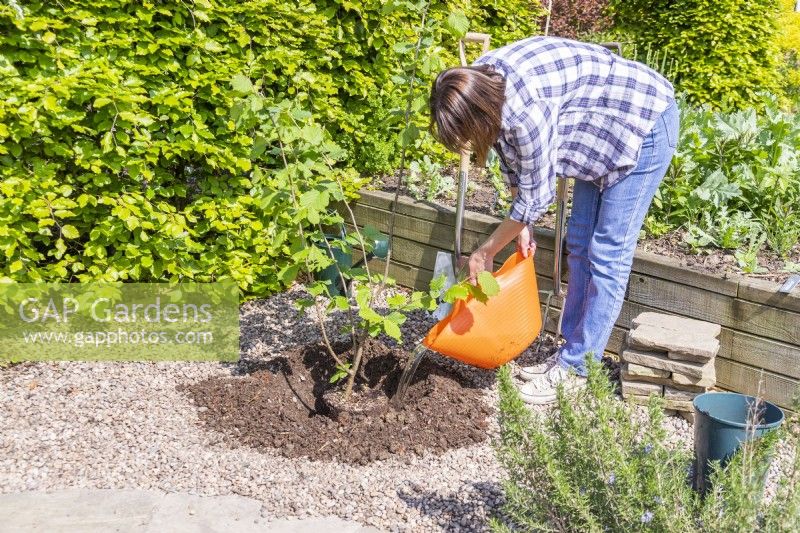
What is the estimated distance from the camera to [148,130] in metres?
3.53

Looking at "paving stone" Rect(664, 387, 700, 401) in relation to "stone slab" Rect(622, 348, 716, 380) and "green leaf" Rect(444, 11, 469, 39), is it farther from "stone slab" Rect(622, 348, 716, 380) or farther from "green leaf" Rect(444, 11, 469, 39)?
"green leaf" Rect(444, 11, 469, 39)

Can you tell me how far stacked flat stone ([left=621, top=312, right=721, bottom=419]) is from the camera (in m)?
3.13

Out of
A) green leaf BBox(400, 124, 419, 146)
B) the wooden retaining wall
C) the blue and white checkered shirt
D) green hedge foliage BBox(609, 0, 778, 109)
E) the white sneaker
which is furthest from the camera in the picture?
green hedge foliage BBox(609, 0, 778, 109)

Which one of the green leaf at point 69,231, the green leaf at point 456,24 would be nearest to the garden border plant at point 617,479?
the green leaf at point 456,24

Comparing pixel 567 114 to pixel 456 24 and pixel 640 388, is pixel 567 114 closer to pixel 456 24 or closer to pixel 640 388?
pixel 456 24

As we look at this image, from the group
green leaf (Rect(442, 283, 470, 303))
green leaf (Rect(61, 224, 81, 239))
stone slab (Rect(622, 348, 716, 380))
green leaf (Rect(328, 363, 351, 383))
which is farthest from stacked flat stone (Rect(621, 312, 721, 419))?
green leaf (Rect(61, 224, 81, 239))

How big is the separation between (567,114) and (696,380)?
1.14m

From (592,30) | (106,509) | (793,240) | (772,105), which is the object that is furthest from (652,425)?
(592,30)

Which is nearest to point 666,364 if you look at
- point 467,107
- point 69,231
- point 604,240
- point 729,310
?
point 729,310

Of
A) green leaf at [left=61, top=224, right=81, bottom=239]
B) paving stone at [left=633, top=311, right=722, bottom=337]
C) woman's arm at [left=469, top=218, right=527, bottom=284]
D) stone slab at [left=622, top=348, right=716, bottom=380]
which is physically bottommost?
stone slab at [left=622, top=348, right=716, bottom=380]

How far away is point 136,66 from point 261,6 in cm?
69

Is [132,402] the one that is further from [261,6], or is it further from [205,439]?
[261,6]

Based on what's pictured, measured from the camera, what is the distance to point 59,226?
3.42 m

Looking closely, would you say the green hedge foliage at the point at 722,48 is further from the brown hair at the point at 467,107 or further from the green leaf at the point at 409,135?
the brown hair at the point at 467,107
